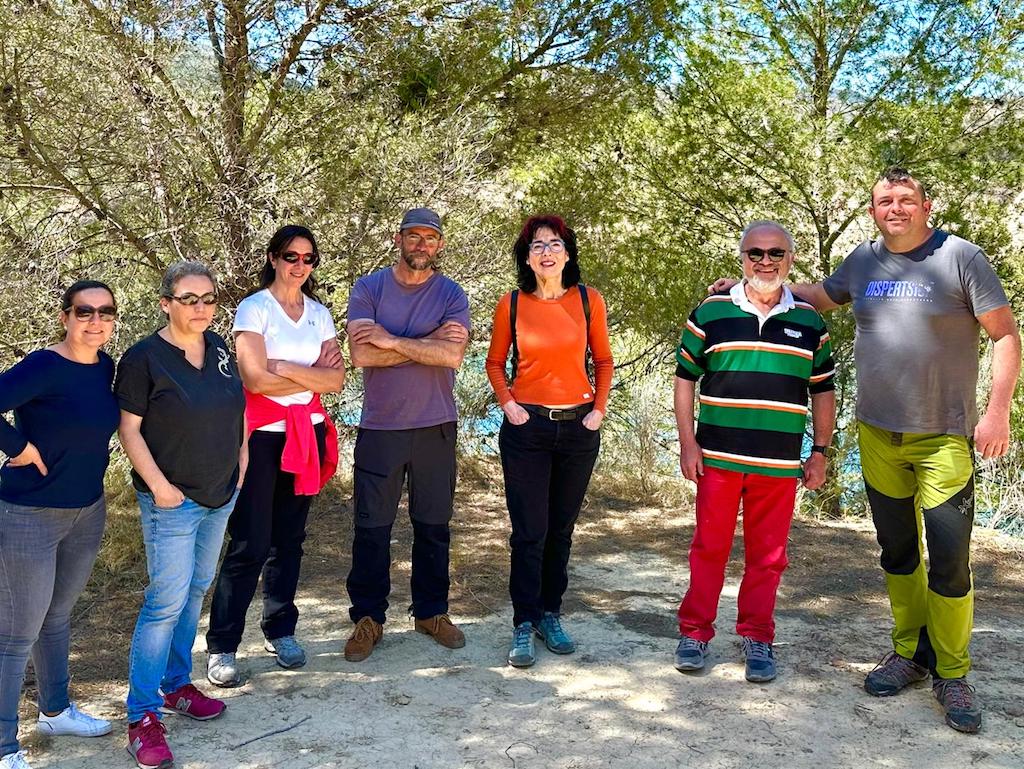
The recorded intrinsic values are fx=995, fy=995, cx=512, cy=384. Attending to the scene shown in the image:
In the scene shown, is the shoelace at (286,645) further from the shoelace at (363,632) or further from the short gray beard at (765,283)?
the short gray beard at (765,283)

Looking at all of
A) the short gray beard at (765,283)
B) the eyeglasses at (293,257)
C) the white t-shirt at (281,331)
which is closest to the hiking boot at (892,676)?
the short gray beard at (765,283)

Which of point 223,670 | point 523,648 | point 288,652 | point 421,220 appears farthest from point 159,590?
point 421,220

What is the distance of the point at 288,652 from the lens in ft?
14.0

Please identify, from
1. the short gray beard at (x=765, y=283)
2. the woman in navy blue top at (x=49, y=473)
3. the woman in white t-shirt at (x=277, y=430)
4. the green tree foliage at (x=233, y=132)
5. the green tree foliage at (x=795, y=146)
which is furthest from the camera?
the green tree foliage at (x=795, y=146)

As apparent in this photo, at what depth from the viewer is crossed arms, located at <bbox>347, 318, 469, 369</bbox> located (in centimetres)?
419

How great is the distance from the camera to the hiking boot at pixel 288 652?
4.25m

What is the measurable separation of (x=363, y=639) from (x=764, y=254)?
7.86 ft

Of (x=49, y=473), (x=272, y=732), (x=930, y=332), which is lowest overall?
(x=272, y=732)

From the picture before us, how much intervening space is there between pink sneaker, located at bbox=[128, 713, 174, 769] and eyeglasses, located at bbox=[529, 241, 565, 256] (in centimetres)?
233

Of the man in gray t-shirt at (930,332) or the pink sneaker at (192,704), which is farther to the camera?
the man in gray t-shirt at (930,332)

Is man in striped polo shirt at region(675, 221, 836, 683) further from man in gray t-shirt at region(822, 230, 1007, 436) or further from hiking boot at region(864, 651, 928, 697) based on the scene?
hiking boot at region(864, 651, 928, 697)

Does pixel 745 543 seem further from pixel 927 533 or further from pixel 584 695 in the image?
pixel 584 695

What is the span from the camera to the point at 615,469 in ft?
27.1

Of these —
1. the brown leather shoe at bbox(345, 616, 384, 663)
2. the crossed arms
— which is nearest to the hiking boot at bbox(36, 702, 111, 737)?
the brown leather shoe at bbox(345, 616, 384, 663)
